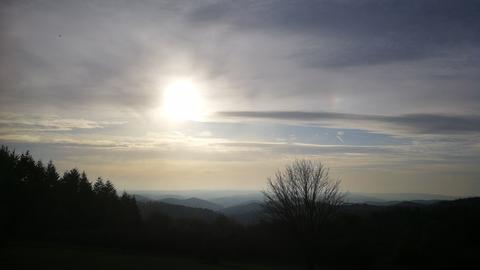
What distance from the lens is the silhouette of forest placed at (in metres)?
50.5

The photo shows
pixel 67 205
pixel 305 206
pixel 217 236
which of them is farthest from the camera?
pixel 67 205

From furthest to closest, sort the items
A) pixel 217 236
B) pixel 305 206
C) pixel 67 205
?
pixel 67 205
pixel 217 236
pixel 305 206

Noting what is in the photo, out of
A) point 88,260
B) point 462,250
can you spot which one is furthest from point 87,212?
point 462,250

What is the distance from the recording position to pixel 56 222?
212 ft

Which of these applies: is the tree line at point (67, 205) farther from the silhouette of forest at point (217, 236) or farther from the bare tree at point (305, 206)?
the bare tree at point (305, 206)

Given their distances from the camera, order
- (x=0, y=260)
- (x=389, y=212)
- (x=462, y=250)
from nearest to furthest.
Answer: (x=0, y=260) < (x=462, y=250) < (x=389, y=212)

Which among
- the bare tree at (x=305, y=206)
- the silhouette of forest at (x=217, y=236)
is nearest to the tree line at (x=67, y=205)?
the silhouette of forest at (x=217, y=236)

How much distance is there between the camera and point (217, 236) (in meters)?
56.9

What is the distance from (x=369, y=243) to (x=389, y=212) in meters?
38.6

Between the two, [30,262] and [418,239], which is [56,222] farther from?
[418,239]

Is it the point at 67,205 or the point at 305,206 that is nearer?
the point at 305,206

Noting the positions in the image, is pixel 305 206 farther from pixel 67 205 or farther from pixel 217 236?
pixel 67 205

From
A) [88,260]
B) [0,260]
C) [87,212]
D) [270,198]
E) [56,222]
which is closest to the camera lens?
[0,260]

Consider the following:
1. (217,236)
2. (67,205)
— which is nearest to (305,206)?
(217,236)
